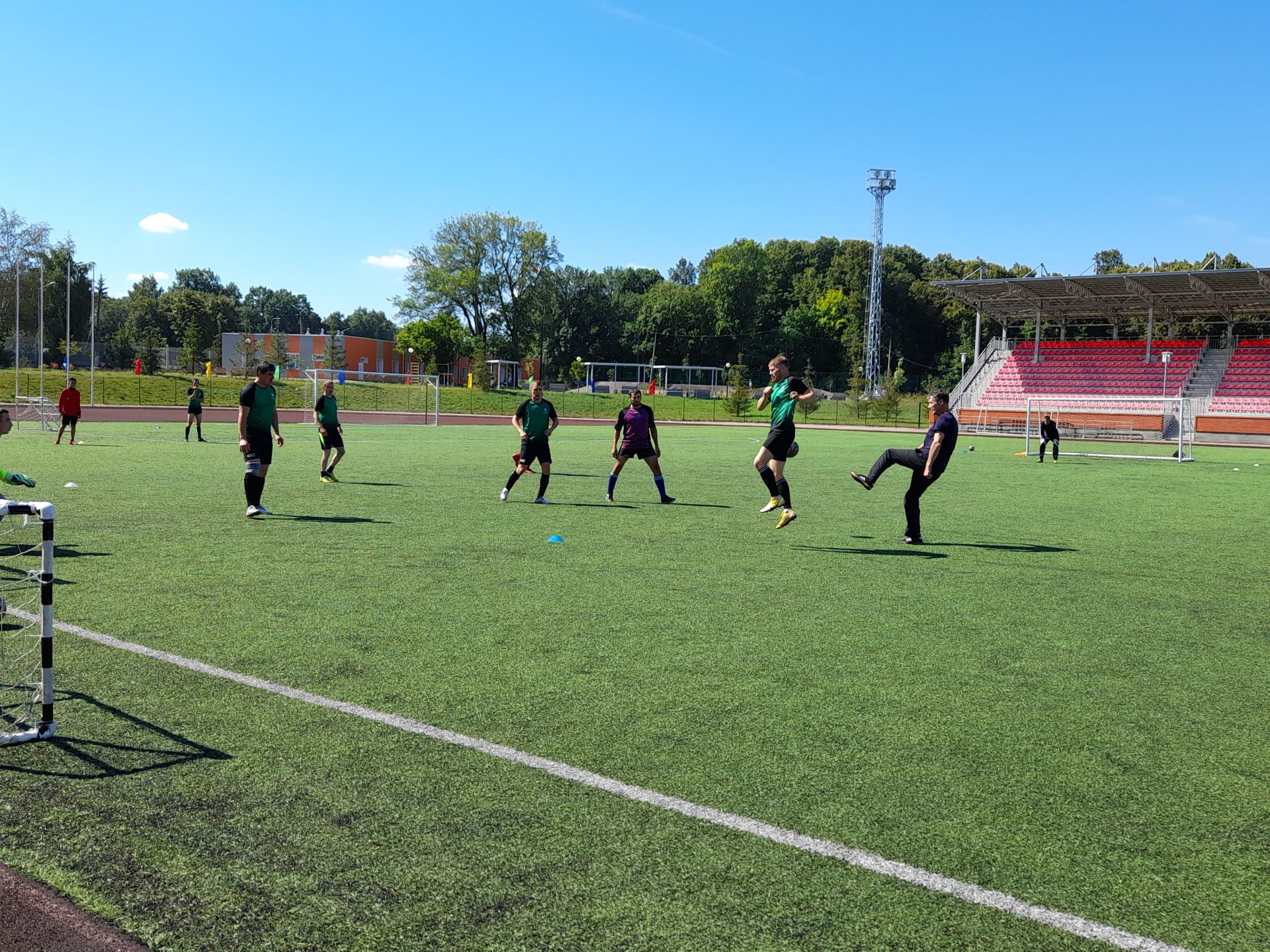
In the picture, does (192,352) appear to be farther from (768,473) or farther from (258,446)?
(768,473)

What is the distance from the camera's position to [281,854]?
362cm

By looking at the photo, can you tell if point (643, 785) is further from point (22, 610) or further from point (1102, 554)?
point (1102, 554)

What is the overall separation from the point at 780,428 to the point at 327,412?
908 cm

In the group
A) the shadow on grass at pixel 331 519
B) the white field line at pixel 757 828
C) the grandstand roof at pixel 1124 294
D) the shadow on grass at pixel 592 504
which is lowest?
the white field line at pixel 757 828

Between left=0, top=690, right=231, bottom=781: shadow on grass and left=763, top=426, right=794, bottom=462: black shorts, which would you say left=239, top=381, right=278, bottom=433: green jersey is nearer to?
left=763, top=426, right=794, bottom=462: black shorts

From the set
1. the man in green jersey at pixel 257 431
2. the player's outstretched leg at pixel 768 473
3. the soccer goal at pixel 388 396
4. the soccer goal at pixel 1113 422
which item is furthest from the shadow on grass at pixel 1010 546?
the soccer goal at pixel 388 396

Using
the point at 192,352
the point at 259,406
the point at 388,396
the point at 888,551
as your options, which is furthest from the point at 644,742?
the point at 192,352

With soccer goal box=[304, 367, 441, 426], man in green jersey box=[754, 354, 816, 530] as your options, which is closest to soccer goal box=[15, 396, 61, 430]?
soccer goal box=[304, 367, 441, 426]

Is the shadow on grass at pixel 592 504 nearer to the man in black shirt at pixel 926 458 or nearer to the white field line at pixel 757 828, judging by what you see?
the man in black shirt at pixel 926 458

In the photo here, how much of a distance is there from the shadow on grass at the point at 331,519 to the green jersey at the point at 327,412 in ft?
15.9

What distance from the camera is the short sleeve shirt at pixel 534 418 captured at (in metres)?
15.6

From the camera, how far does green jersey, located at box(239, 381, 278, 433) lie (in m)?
12.9

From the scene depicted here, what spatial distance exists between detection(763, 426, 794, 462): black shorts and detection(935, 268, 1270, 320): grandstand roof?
4556 cm

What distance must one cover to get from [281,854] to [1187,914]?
310 centimetres
